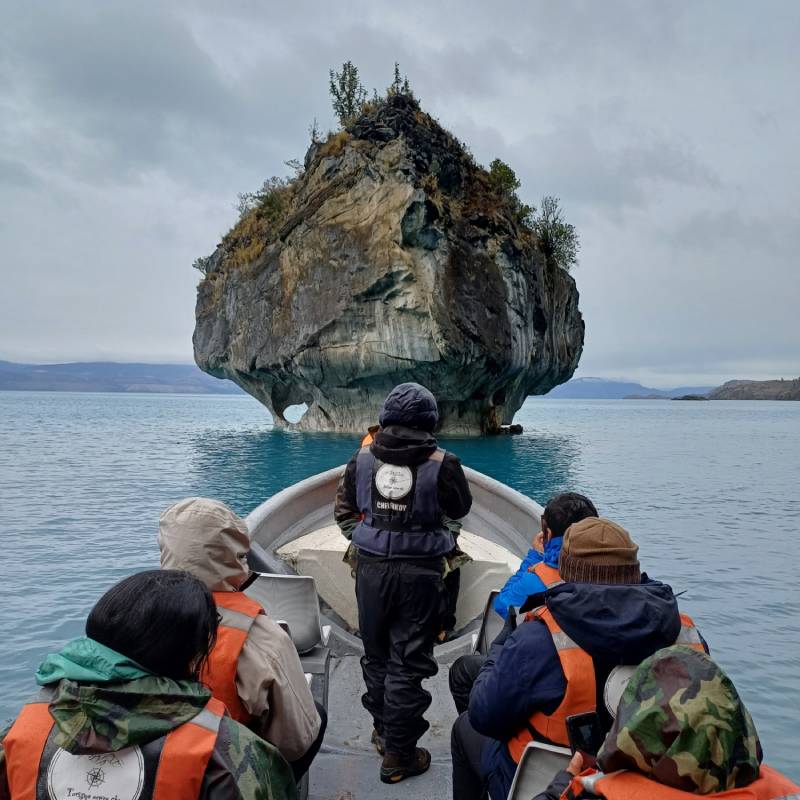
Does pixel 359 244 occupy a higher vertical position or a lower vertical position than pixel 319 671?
higher

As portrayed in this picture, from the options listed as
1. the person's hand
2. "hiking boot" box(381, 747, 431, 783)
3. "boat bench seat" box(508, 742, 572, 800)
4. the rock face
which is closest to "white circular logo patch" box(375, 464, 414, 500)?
"hiking boot" box(381, 747, 431, 783)

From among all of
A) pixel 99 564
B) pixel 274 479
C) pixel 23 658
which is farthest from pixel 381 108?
pixel 23 658

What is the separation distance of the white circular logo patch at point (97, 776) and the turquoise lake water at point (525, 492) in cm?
562

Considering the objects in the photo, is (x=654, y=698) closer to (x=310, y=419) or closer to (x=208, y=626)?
(x=208, y=626)

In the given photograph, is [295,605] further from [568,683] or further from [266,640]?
[568,683]

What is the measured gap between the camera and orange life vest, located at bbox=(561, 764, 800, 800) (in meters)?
1.31

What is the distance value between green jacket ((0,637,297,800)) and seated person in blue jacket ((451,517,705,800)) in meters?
0.82

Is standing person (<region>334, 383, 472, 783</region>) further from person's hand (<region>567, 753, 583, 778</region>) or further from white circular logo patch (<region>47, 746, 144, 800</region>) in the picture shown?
white circular logo patch (<region>47, 746, 144, 800</region>)

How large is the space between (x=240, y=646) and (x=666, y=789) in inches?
48.2

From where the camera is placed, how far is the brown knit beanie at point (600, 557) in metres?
2.06

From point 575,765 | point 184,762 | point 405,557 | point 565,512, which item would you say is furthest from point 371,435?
point 184,762

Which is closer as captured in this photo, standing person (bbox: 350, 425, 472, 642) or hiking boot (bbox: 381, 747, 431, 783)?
hiking boot (bbox: 381, 747, 431, 783)

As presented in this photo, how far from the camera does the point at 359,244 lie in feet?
103

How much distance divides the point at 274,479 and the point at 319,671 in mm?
17209
